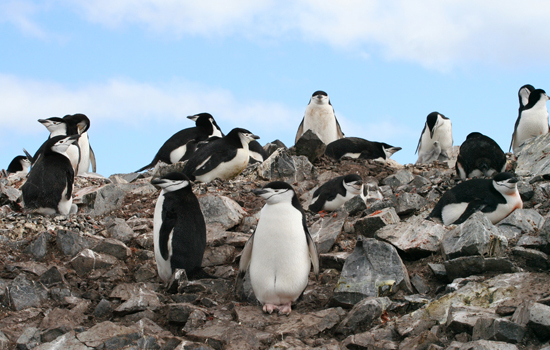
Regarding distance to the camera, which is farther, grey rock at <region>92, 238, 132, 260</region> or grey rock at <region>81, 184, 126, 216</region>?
grey rock at <region>81, 184, 126, 216</region>

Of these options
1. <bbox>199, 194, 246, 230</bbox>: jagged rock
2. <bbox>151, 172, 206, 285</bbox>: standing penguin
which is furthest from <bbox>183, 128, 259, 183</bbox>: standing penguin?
<bbox>151, 172, 206, 285</bbox>: standing penguin

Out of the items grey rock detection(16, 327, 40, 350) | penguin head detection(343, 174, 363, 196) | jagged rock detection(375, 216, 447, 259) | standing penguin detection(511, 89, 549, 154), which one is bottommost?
grey rock detection(16, 327, 40, 350)

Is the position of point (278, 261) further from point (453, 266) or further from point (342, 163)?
point (342, 163)

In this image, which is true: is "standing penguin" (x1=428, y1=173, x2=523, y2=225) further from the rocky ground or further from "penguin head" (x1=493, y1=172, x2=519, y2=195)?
the rocky ground

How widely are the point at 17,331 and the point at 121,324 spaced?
0.78 m

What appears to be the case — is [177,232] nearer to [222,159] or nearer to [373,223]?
[373,223]

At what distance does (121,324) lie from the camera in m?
4.29

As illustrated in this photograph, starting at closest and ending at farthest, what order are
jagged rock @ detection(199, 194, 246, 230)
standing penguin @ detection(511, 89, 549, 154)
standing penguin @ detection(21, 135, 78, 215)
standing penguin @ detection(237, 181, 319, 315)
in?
standing penguin @ detection(237, 181, 319, 315)
jagged rock @ detection(199, 194, 246, 230)
standing penguin @ detection(21, 135, 78, 215)
standing penguin @ detection(511, 89, 549, 154)

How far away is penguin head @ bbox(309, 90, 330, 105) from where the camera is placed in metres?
13.3

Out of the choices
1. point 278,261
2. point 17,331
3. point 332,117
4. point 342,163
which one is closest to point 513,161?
point 342,163

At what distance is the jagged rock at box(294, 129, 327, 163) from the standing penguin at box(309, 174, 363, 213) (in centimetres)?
270

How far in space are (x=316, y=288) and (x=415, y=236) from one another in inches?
41.2

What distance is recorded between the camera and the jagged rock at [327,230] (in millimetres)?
5637

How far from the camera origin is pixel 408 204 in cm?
672
